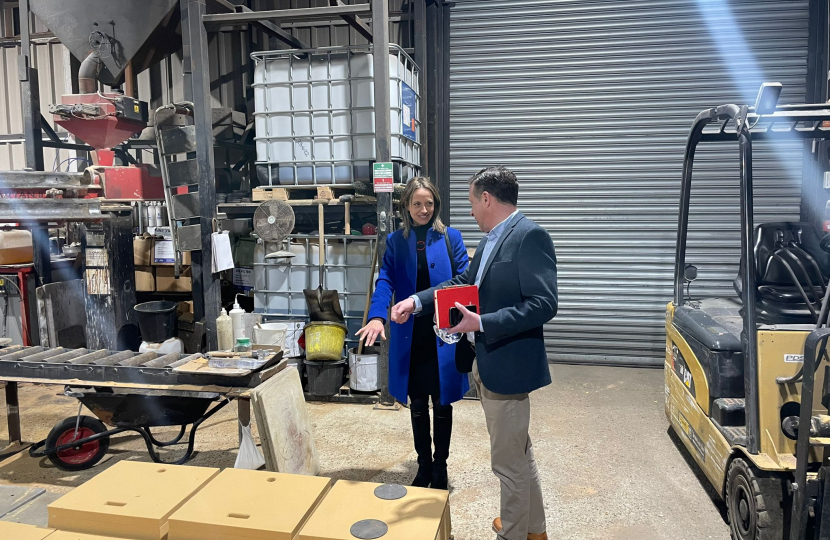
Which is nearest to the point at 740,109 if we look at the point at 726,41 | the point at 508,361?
the point at 508,361

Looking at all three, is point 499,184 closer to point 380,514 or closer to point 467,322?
point 467,322

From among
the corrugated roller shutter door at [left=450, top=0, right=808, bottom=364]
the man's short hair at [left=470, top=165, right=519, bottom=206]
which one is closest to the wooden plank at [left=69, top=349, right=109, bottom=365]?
the man's short hair at [left=470, top=165, right=519, bottom=206]

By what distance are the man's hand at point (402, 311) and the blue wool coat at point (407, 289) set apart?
0.25 meters

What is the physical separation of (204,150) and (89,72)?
1832mm

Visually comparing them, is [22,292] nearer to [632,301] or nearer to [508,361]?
[508,361]

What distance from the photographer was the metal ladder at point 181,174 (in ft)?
19.5

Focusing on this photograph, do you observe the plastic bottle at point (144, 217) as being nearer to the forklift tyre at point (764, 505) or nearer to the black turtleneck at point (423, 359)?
the black turtleneck at point (423, 359)

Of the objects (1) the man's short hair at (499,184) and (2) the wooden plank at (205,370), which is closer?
(1) the man's short hair at (499,184)

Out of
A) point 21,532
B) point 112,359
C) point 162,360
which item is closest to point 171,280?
point 112,359

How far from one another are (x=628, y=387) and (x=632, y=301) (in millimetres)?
1235

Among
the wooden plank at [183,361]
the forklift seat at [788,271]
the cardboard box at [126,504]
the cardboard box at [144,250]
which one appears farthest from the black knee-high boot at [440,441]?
the cardboard box at [144,250]

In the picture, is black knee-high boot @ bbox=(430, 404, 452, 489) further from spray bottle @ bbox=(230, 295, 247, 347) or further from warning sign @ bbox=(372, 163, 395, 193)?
spray bottle @ bbox=(230, 295, 247, 347)

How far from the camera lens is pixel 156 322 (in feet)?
21.5

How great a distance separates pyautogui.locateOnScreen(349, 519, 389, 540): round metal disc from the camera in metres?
1.83
